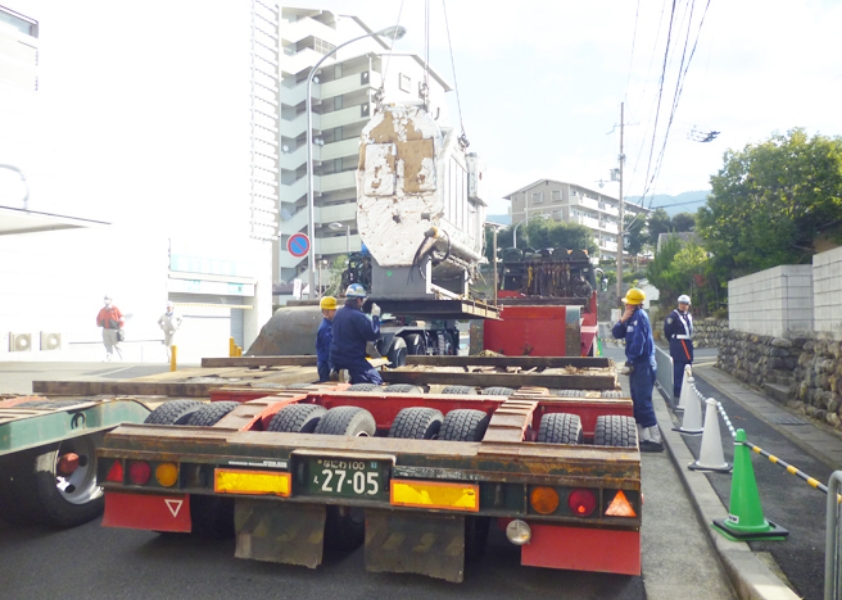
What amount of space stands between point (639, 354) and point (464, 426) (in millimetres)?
3789

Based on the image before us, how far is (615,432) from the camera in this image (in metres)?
4.03

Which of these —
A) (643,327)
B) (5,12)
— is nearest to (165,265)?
(5,12)

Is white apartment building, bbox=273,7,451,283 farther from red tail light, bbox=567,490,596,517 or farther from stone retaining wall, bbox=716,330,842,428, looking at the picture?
red tail light, bbox=567,490,596,517

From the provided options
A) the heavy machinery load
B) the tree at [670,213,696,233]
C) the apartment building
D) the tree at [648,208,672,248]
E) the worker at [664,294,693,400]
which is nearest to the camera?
the heavy machinery load

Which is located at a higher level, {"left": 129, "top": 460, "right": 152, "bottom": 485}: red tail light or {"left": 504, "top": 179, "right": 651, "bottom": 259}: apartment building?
{"left": 504, "top": 179, "right": 651, "bottom": 259}: apartment building

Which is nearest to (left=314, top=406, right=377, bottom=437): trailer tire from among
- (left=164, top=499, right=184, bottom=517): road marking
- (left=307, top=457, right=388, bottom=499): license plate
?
(left=307, top=457, right=388, bottom=499): license plate

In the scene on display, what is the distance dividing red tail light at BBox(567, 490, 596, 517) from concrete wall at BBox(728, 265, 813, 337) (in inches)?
355

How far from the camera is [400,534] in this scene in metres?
3.73

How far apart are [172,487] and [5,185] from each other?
11.6 metres

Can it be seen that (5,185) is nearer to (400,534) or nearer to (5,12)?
(5,12)

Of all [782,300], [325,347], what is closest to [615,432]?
[325,347]

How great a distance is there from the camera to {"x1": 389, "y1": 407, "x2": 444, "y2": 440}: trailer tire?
4.18 metres

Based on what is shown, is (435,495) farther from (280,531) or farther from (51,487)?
(51,487)

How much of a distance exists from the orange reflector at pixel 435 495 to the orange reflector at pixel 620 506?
0.65 m
